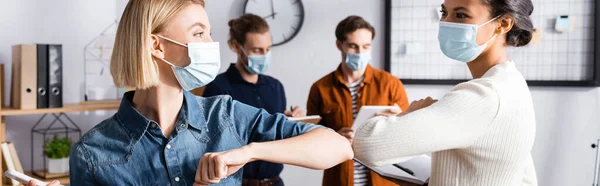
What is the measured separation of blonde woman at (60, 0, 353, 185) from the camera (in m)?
1.21

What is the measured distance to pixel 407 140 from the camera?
127 centimetres

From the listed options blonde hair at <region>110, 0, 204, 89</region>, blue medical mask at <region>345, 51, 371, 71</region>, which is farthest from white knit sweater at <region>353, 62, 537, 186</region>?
blue medical mask at <region>345, 51, 371, 71</region>

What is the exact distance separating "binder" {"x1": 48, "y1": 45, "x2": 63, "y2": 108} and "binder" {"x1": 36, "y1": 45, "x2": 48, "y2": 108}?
19 millimetres

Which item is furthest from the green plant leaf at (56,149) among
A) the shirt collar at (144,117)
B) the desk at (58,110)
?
the shirt collar at (144,117)

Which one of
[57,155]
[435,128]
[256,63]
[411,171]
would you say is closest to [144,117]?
[435,128]

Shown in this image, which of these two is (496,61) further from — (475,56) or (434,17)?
(434,17)

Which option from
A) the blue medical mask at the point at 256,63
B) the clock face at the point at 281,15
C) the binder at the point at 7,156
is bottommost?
the binder at the point at 7,156

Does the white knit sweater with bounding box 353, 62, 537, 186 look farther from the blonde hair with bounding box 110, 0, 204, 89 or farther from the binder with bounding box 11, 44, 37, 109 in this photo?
the binder with bounding box 11, 44, 37, 109

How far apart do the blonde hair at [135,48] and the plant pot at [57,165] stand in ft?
7.36

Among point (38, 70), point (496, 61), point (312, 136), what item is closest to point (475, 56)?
point (496, 61)

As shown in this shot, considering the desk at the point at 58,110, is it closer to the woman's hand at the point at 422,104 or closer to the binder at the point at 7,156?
the binder at the point at 7,156

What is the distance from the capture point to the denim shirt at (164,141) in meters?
1.22

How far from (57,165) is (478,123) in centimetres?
258

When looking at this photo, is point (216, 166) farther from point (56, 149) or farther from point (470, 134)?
point (56, 149)
